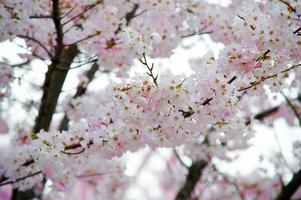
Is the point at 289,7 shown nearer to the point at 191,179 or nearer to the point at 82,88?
the point at 191,179

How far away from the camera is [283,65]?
10.7ft

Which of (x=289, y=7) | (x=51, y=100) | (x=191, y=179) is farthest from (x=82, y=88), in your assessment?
(x=289, y=7)

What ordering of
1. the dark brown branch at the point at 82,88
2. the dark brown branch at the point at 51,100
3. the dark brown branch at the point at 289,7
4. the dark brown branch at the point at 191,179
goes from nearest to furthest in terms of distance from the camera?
the dark brown branch at the point at 289,7 → the dark brown branch at the point at 51,100 → the dark brown branch at the point at 191,179 → the dark brown branch at the point at 82,88

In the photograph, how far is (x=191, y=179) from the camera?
639 cm

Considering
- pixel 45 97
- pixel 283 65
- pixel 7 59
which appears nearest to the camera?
pixel 283 65

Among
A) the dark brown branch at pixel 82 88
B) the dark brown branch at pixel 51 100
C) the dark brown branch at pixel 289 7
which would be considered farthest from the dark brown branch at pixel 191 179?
A: the dark brown branch at pixel 289 7

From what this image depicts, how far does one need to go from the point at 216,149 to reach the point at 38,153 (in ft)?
12.8

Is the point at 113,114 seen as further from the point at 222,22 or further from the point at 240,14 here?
the point at 222,22

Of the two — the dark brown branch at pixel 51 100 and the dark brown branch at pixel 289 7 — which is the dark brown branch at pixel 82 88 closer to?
the dark brown branch at pixel 51 100

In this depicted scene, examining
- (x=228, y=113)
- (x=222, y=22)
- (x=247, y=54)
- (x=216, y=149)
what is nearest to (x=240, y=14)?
(x=247, y=54)

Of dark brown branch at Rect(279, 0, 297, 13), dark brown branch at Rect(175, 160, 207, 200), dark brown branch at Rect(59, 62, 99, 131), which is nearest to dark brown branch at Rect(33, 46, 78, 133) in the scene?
dark brown branch at Rect(59, 62, 99, 131)

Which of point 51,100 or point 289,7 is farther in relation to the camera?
point 51,100

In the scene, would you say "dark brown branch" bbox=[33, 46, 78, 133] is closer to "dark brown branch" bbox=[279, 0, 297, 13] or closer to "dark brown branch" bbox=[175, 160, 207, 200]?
"dark brown branch" bbox=[175, 160, 207, 200]

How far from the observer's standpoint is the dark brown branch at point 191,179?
6.08 metres
